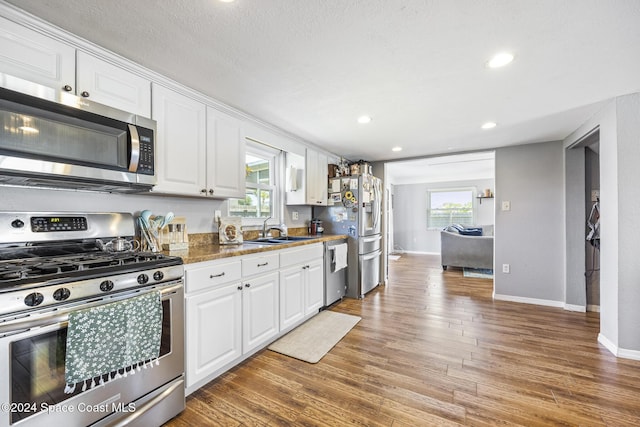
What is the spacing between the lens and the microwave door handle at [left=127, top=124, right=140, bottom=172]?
1.64 metres

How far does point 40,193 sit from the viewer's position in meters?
1.57

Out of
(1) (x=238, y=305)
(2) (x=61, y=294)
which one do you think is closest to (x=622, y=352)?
(1) (x=238, y=305)

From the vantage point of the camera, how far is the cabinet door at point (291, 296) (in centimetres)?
250

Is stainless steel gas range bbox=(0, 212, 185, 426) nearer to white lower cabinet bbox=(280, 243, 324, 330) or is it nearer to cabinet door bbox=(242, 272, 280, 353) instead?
cabinet door bbox=(242, 272, 280, 353)

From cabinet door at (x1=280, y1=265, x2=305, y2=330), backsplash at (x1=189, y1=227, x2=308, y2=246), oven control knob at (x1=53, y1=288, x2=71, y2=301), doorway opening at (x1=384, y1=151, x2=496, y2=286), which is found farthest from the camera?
doorway opening at (x1=384, y1=151, x2=496, y2=286)

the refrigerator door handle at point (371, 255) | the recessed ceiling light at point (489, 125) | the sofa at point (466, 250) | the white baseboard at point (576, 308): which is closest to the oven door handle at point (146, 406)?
the refrigerator door handle at point (371, 255)

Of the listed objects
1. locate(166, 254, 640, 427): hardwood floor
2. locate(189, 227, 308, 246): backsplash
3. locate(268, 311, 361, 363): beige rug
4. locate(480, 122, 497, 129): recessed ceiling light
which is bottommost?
locate(166, 254, 640, 427): hardwood floor

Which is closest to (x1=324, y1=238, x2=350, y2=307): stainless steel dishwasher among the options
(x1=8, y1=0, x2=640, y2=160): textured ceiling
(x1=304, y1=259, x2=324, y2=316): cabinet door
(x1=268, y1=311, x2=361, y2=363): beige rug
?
(x1=304, y1=259, x2=324, y2=316): cabinet door

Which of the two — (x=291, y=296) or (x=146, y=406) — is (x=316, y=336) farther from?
(x=146, y=406)

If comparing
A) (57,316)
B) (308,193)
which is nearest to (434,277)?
(308,193)

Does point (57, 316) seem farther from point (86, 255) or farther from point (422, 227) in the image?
point (422, 227)

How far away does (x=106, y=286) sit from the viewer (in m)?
1.25

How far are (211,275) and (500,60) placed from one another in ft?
7.57

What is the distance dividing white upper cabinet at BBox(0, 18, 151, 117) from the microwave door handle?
0.57ft
